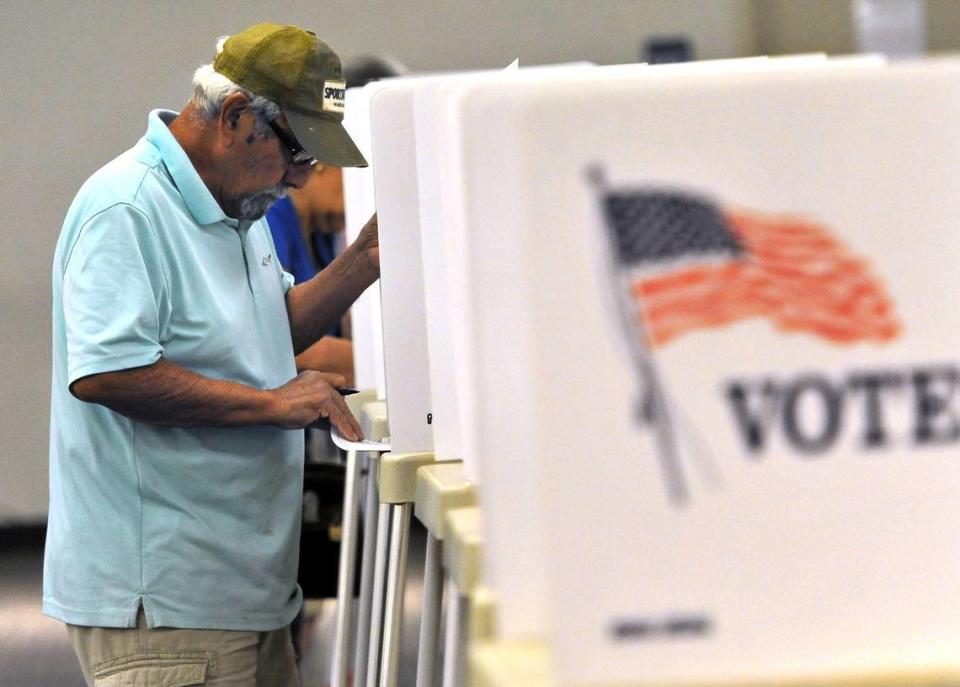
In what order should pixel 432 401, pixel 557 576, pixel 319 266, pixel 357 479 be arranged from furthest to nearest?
pixel 319 266 → pixel 357 479 → pixel 432 401 → pixel 557 576

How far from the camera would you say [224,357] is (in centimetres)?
200

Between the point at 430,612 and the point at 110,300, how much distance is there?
58cm

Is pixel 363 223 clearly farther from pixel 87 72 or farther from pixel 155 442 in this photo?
pixel 87 72

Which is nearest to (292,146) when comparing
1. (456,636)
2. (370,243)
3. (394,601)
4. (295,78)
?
(295,78)

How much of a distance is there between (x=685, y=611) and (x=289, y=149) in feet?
4.40

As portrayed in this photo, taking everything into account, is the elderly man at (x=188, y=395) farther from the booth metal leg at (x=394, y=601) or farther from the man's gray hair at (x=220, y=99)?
the booth metal leg at (x=394, y=601)

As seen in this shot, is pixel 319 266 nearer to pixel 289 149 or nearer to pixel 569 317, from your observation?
pixel 289 149

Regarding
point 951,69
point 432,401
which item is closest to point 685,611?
point 951,69

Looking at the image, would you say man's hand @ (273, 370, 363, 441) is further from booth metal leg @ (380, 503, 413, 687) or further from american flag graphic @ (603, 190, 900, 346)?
american flag graphic @ (603, 190, 900, 346)

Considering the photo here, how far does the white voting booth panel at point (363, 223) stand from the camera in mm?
2566

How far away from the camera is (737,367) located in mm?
921

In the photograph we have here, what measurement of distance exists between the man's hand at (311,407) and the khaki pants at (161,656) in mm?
318

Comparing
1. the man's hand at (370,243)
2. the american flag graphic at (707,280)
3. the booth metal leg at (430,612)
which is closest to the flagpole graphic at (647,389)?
the american flag graphic at (707,280)

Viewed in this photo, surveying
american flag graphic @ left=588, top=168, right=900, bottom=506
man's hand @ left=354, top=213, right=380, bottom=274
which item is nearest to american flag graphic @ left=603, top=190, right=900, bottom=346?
american flag graphic @ left=588, top=168, right=900, bottom=506
